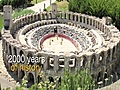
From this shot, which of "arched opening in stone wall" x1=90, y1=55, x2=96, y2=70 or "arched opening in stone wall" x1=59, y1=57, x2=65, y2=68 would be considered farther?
"arched opening in stone wall" x1=90, y1=55, x2=96, y2=70

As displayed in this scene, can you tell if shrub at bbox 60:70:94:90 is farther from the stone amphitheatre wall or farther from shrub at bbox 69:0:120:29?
shrub at bbox 69:0:120:29

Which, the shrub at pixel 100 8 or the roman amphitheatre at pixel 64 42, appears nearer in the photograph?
the roman amphitheatre at pixel 64 42

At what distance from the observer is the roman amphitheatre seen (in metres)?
68.4

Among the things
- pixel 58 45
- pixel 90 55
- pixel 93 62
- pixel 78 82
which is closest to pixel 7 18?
pixel 58 45

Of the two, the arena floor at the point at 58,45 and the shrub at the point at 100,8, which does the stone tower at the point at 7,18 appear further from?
the shrub at the point at 100,8

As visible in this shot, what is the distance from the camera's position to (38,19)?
319ft

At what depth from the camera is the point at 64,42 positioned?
296ft

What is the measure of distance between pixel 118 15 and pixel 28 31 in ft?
85.7

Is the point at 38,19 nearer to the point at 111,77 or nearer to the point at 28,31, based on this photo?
the point at 28,31

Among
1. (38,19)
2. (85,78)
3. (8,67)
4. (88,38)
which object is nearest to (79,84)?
A: (85,78)

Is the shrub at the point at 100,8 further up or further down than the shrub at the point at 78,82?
further up

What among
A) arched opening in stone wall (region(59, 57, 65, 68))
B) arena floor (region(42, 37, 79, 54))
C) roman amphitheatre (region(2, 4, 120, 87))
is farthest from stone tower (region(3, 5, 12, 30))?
arched opening in stone wall (region(59, 57, 65, 68))

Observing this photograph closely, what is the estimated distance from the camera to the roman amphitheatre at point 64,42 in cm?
6844

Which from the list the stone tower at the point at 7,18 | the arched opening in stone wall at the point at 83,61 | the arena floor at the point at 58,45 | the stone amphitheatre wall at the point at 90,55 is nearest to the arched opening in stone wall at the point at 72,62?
the stone amphitheatre wall at the point at 90,55
